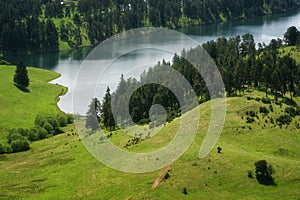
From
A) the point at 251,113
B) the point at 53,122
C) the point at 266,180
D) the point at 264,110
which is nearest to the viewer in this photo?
the point at 266,180

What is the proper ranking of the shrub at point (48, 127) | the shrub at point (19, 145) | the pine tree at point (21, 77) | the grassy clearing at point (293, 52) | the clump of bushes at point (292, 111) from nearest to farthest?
the clump of bushes at point (292, 111) < the shrub at point (19, 145) < the shrub at point (48, 127) < the grassy clearing at point (293, 52) < the pine tree at point (21, 77)

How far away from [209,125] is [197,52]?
98.9 meters

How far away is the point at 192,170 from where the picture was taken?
2933 inches

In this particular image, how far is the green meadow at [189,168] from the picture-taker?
69.6 meters

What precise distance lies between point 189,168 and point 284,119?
34.8 metres

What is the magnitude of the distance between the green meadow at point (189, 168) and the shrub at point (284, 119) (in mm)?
1305

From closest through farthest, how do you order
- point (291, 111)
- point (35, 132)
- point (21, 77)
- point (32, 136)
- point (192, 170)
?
point (192, 170), point (291, 111), point (32, 136), point (35, 132), point (21, 77)

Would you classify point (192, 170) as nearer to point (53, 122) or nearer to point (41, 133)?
point (41, 133)

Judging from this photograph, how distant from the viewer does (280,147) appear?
8569 centimetres

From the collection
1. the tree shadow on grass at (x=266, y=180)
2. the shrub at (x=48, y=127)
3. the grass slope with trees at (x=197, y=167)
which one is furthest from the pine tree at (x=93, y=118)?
the tree shadow on grass at (x=266, y=180)

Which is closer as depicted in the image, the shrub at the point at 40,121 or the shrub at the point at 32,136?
the shrub at the point at 32,136

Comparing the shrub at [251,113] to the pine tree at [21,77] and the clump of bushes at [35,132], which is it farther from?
the pine tree at [21,77]

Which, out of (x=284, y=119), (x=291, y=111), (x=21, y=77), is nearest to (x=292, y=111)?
(x=291, y=111)

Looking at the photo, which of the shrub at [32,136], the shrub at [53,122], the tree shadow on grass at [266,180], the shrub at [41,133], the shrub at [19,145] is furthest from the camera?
the shrub at [53,122]
